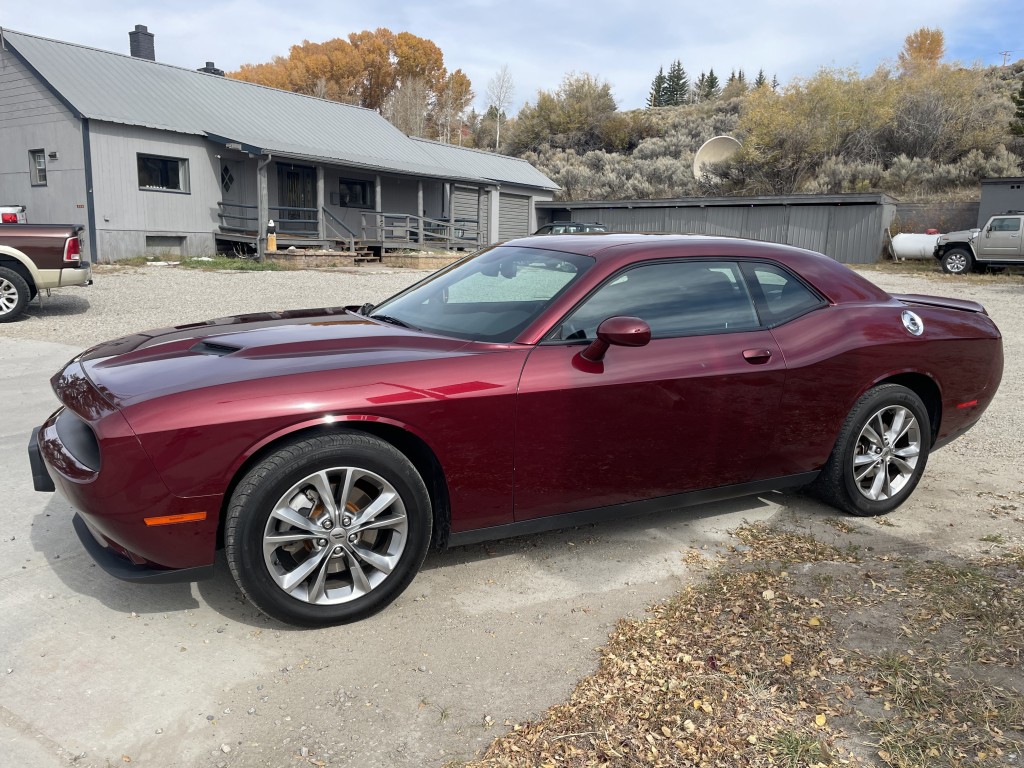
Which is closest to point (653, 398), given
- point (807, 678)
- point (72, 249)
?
point (807, 678)

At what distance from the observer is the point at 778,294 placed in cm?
402

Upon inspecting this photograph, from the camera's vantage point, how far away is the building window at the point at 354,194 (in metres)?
27.0

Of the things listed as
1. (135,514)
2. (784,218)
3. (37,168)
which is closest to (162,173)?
(37,168)

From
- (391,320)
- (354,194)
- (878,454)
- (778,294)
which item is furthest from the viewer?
(354,194)

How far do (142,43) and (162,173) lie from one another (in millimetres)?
8346

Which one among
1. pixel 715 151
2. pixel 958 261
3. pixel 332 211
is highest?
pixel 715 151

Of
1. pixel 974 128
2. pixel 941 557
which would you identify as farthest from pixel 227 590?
pixel 974 128

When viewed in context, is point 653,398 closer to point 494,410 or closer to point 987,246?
point 494,410

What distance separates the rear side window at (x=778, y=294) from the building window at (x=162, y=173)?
844 inches

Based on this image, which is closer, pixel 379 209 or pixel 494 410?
pixel 494 410

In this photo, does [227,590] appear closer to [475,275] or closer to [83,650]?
[83,650]

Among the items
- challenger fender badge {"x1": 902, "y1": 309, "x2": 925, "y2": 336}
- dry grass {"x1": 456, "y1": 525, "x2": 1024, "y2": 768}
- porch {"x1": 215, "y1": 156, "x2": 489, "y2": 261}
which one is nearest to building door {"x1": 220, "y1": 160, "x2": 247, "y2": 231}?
porch {"x1": 215, "y1": 156, "x2": 489, "y2": 261}

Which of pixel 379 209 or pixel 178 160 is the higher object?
pixel 178 160

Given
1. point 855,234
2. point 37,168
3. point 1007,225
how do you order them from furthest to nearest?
point 855,234 < point 1007,225 < point 37,168
